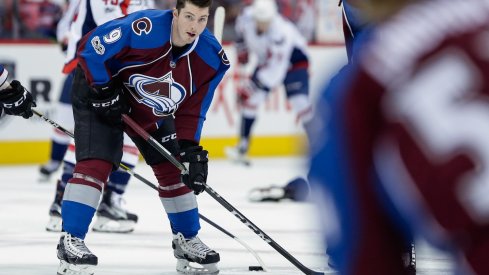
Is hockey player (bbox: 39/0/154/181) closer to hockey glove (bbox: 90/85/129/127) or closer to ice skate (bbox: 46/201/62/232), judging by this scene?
ice skate (bbox: 46/201/62/232)

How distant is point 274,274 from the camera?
12.8 feet

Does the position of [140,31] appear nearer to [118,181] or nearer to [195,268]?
[195,268]

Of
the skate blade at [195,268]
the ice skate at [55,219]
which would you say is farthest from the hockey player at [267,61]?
the skate blade at [195,268]

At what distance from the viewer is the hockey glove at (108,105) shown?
3562 mm

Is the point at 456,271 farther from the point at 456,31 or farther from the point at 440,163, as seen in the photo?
the point at 456,31

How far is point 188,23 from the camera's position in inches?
139

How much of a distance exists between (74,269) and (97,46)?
71 centimetres

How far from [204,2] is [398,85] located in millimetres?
2603

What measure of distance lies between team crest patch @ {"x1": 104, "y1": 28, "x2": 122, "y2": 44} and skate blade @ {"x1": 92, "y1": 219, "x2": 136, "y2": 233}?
62.4 inches

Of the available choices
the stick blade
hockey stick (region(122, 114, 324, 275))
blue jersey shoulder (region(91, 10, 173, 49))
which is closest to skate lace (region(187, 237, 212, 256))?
hockey stick (region(122, 114, 324, 275))

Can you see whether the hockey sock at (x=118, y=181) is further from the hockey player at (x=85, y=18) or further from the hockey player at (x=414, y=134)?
Answer: the hockey player at (x=414, y=134)

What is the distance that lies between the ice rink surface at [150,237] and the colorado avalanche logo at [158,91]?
0.45 m

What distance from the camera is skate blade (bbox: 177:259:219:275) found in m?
3.83

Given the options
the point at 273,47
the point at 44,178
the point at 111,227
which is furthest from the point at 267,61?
the point at 111,227
